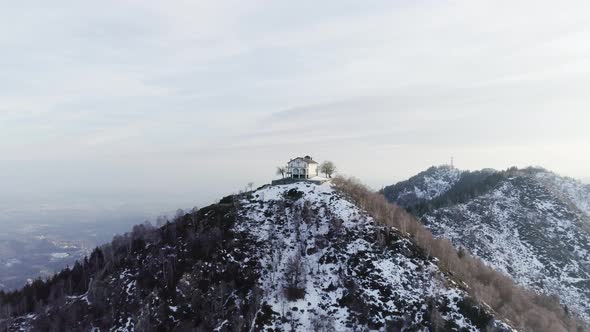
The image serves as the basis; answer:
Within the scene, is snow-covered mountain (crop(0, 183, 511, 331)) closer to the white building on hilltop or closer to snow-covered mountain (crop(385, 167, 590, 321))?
the white building on hilltop

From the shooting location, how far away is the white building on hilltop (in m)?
120

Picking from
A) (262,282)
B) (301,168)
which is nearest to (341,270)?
(262,282)

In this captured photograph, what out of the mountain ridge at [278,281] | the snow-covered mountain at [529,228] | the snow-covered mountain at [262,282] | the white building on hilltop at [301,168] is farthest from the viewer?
the white building on hilltop at [301,168]

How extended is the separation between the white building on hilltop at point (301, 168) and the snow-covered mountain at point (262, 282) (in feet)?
50.1

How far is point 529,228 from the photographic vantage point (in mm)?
134625

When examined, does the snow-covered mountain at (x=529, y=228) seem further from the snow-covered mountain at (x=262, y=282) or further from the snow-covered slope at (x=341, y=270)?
the snow-covered slope at (x=341, y=270)

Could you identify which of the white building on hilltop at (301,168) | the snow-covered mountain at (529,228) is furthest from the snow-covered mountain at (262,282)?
the snow-covered mountain at (529,228)

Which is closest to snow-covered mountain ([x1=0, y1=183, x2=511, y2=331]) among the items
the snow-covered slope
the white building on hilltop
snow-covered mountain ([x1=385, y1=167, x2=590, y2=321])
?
the snow-covered slope

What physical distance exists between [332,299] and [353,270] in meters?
8.53

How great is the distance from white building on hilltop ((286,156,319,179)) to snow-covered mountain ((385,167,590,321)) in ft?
166

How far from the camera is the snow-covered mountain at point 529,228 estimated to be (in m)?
115

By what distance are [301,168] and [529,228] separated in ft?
267

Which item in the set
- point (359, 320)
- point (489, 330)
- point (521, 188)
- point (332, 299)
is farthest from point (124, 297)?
point (521, 188)

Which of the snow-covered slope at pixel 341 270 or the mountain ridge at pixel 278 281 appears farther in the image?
the mountain ridge at pixel 278 281
